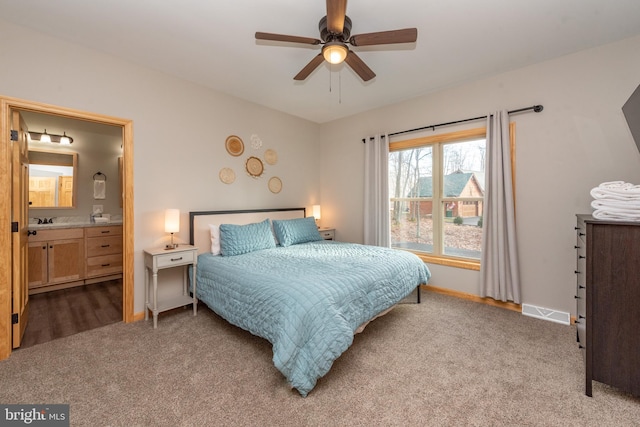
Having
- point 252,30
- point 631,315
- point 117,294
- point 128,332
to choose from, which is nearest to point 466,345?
point 631,315

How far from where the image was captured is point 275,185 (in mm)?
4270

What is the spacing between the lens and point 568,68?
8.84 feet

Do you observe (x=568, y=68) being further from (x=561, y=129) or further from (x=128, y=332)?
(x=128, y=332)

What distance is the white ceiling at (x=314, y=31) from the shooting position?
6.63 feet

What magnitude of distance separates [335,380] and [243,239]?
1923 millimetres

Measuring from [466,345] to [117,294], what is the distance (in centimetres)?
433

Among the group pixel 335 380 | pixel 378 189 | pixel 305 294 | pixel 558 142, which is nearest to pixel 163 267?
pixel 305 294

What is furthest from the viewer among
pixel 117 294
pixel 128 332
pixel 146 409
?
pixel 117 294

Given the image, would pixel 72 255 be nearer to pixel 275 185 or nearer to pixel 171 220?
pixel 171 220

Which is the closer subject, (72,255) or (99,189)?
(72,255)

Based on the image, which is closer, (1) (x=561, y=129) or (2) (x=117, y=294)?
(1) (x=561, y=129)

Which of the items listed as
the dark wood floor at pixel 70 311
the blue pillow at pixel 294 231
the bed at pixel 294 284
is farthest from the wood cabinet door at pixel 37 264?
the blue pillow at pixel 294 231

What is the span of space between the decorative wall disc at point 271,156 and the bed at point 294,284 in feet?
2.82

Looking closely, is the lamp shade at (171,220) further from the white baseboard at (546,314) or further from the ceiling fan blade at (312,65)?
the white baseboard at (546,314)
